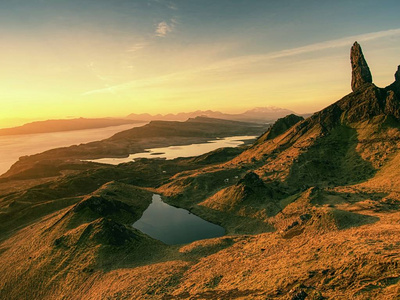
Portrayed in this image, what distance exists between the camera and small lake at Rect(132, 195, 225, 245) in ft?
200

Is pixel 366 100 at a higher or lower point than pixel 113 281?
higher

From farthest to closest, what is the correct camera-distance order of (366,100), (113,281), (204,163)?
(204,163)
(366,100)
(113,281)

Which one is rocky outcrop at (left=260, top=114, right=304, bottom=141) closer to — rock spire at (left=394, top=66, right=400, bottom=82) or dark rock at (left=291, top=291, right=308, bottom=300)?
rock spire at (left=394, top=66, right=400, bottom=82)

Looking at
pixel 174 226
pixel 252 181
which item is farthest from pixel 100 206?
pixel 252 181

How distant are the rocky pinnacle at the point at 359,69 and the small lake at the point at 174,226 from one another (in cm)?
10030

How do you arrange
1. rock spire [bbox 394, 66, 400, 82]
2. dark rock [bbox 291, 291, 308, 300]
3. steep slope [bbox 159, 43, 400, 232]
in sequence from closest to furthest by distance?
dark rock [bbox 291, 291, 308, 300], steep slope [bbox 159, 43, 400, 232], rock spire [bbox 394, 66, 400, 82]

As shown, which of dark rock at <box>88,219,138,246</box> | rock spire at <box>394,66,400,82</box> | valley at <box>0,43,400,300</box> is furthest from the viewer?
rock spire at <box>394,66,400,82</box>

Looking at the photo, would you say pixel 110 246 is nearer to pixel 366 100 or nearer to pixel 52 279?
pixel 52 279

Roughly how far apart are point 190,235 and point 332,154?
64.1 metres

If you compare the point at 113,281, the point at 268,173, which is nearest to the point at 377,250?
the point at 113,281

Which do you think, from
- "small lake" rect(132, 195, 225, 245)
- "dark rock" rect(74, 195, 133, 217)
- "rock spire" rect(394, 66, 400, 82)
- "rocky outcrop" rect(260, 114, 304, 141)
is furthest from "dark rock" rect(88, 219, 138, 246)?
"rock spire" rect(394, 66, 400, 82)

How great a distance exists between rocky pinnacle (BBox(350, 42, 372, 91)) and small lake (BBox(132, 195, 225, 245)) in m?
100

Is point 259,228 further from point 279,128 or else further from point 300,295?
point 279,128

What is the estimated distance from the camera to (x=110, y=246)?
50188 millimetres
